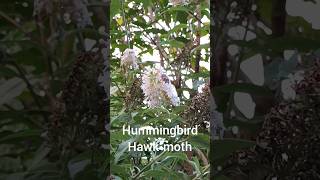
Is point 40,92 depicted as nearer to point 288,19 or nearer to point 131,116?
point 131,116

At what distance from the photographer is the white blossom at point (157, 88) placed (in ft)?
3.22

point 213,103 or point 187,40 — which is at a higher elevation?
point 187,40

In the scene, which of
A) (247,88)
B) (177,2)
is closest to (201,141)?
(247,88)

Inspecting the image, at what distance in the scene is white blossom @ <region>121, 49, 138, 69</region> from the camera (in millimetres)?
997

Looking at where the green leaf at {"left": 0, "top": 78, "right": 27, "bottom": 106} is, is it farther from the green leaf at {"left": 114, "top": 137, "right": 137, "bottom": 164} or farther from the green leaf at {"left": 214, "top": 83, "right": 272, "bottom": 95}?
the green leaf at {"left": 214, "top": 83, "right": 272, "bottom": 95}

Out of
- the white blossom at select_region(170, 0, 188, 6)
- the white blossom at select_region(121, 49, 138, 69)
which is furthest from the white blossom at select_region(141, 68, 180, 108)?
the white blossom at select_region(170, 0, 188, 6)

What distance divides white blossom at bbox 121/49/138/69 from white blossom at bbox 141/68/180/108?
0.03m

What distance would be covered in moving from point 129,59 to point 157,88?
0.08 metres

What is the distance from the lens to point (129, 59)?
1.00 metres

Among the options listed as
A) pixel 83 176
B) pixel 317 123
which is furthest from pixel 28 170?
pixel 317 123

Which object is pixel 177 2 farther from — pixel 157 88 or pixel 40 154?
pixel 40 154

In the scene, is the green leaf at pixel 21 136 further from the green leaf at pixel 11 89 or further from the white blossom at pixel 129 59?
the white blossom at pixel 129 59

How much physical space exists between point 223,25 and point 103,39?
8.0 inches

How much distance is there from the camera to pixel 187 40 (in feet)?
3.40
